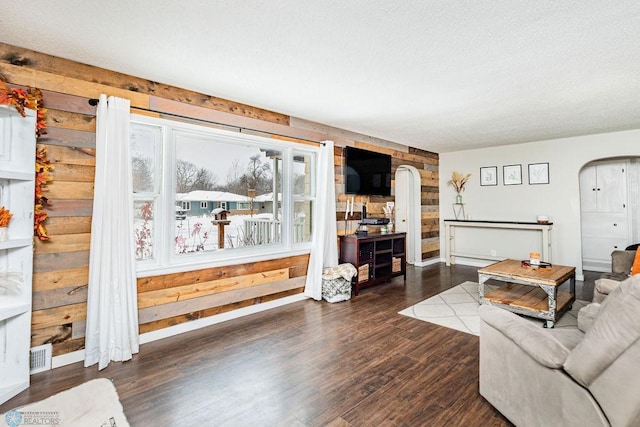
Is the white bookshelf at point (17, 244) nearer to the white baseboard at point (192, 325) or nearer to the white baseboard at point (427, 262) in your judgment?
the white baseboard at point (192, 325)

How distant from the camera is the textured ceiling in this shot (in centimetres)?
189

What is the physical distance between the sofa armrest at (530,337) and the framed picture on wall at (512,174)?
4773mm

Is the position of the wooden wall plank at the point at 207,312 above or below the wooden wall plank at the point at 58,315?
below

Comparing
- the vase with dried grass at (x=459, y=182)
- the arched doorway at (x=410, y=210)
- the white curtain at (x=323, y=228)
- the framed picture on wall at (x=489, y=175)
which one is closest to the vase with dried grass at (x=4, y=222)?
the white curtain at (x=323, y=228)

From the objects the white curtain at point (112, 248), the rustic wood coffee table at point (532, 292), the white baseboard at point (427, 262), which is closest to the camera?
the white curtain at point (112, 248)

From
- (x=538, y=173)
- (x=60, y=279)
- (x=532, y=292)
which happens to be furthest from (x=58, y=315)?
(x=538, y=173)

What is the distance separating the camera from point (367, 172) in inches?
200

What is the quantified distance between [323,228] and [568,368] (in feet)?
9.93

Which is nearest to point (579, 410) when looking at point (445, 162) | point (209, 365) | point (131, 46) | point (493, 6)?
point (493, 6)

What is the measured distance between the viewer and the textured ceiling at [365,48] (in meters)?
1.89

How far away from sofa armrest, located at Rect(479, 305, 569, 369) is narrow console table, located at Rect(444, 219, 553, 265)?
4.18m

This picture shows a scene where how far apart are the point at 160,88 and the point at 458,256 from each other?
6.00 metres

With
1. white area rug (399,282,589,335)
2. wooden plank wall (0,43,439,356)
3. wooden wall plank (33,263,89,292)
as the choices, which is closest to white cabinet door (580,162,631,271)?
white area rug (399,282,589,335)

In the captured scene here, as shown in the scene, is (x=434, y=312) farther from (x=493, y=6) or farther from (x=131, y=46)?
(x=131, y=46)
